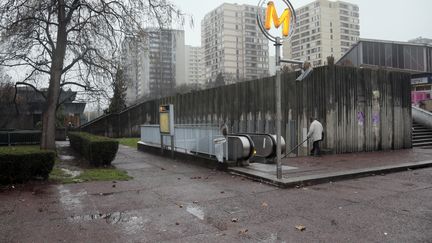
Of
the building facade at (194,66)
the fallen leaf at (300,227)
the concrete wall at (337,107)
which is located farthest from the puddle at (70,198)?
the building facade at (194,66)

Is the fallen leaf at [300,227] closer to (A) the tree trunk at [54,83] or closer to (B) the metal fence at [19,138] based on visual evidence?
(A) the tree trunk at [54,83]

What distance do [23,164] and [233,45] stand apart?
59130mm

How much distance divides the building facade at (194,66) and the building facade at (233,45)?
4.46 ft

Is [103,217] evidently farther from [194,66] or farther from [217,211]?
[194,66]

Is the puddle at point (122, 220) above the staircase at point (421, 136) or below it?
below

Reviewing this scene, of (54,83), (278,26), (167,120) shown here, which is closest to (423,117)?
(167,120)

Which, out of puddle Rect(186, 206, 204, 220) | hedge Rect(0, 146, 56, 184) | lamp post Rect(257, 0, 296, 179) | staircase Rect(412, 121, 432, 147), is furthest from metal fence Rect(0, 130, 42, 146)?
staircase Rect(412, 121, 432, 147)

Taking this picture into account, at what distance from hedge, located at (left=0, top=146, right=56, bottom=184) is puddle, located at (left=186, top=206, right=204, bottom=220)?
483 centimetres

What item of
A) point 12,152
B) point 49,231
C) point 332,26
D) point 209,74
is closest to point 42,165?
point 12,152

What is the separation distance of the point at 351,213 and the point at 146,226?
348 centimetres

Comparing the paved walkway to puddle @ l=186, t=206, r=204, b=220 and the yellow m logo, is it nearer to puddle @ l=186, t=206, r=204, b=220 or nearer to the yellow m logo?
puddle @ l=186, t=206, r=204, b=220

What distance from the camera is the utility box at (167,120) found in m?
14.7

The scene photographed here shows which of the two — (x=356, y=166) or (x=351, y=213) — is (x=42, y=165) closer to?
(x=351, y=213)

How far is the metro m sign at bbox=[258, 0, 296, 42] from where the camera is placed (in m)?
8.98
